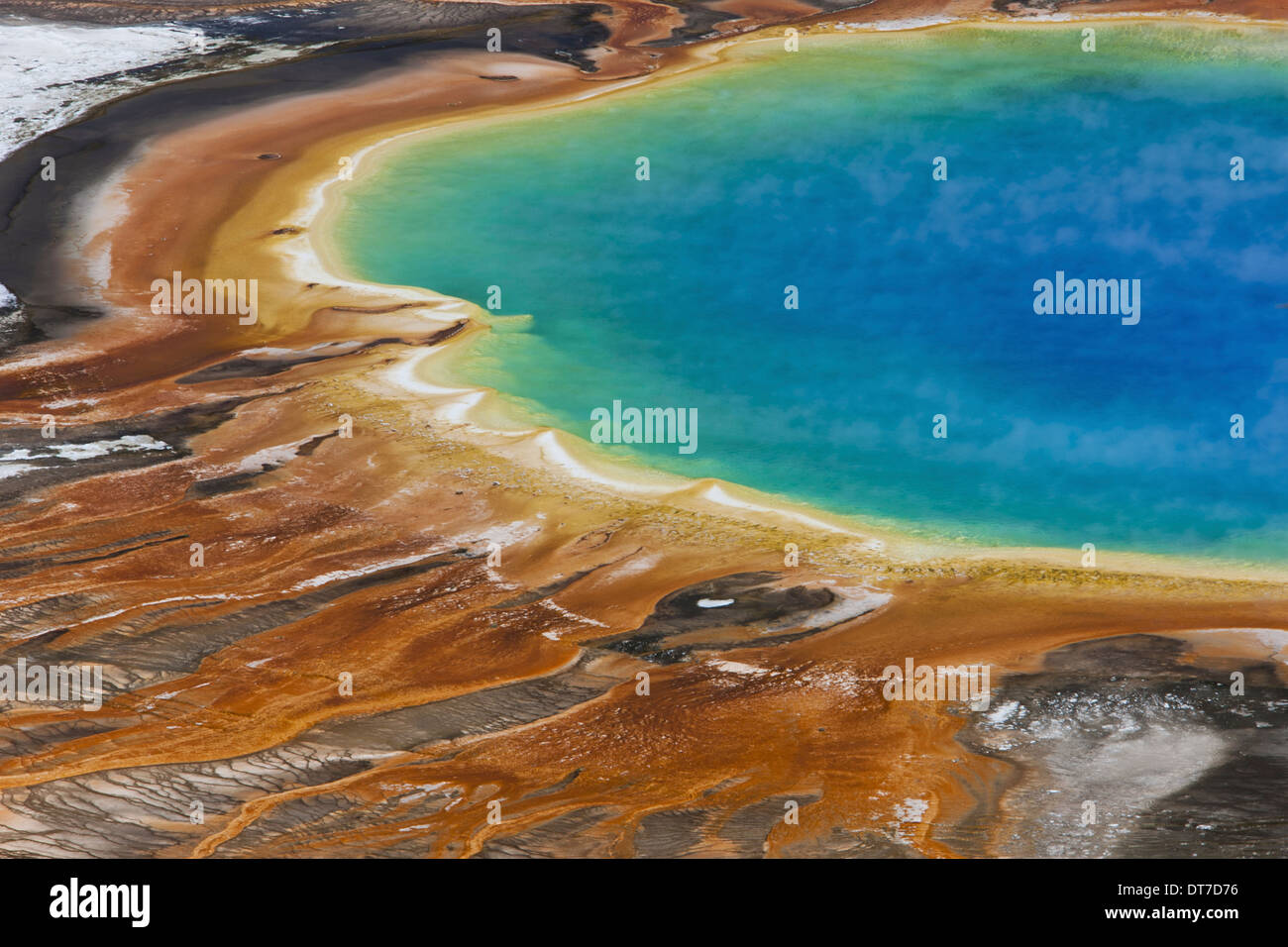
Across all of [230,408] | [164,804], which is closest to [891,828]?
[164,804]

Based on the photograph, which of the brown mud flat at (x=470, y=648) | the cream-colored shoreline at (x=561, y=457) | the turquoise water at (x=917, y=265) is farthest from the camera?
the turquoise water at (x=917, y=265)

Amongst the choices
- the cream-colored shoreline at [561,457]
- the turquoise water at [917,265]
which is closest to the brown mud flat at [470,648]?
the cream-colored shoreline at [561,457]

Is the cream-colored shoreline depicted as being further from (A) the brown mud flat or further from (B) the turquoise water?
(B) the turquoise water

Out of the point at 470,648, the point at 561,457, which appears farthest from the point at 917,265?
the point at 470,648

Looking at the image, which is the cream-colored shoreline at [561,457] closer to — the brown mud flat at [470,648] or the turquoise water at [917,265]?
the brown mud flat at [470,648]

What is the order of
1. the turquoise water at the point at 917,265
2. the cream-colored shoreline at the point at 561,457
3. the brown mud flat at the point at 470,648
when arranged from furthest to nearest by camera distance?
the turquoise water at the point at 917,265 < the cream-colored shoreline at the point at 561,457 < the brown mud flat at the point at 470,648

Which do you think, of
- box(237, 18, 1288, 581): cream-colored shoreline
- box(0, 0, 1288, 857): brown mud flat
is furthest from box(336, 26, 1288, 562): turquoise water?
box(0, 0, 1288, 857): brown mud flat

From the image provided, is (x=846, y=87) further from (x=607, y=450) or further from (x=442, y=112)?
(x=607, y=450)
